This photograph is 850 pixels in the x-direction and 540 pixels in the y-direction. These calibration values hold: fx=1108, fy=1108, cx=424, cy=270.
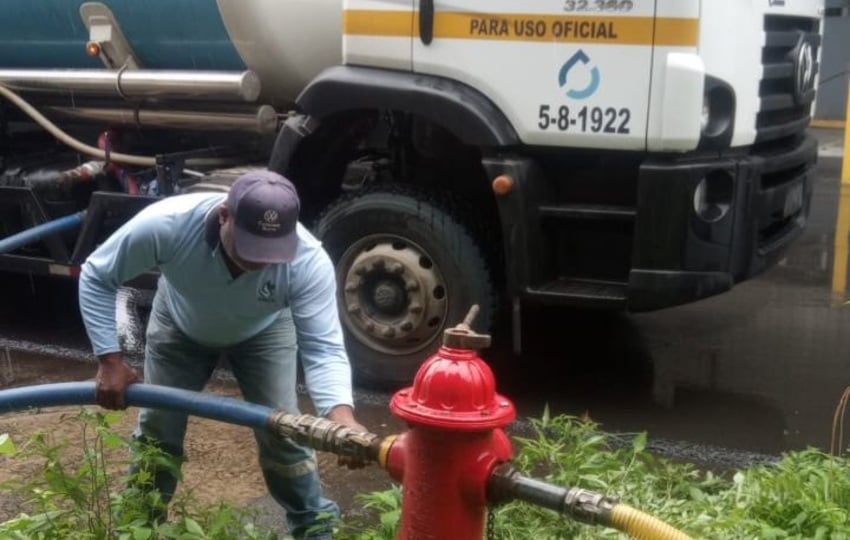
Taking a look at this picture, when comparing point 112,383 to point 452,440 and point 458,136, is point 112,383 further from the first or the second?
point 458,136

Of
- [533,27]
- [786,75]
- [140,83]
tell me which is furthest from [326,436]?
[140,83]

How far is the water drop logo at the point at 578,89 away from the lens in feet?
15.4

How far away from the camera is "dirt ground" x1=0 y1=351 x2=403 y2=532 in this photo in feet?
13.8

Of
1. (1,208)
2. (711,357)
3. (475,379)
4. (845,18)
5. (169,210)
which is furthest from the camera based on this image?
(845,18)

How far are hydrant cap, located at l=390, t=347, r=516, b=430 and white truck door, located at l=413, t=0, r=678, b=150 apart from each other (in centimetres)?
271

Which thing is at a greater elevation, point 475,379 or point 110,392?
point 475,379

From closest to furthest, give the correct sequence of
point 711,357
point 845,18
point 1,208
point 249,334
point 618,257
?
point 249,334 → point 618,257 → point 711,357 → point 1,208 → point 845,18

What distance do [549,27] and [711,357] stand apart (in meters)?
2.23

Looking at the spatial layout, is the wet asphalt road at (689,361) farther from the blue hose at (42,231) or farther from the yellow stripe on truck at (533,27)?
the yellow stripe on truck at (533,27)

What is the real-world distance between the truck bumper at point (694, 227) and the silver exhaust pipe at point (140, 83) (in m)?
2.24

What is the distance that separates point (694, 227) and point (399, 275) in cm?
142

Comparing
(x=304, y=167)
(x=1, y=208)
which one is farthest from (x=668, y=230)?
(x=1, y=208)

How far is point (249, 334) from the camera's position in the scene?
3.55 metres

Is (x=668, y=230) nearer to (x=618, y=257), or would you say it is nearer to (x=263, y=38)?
(x=618, y=257)
